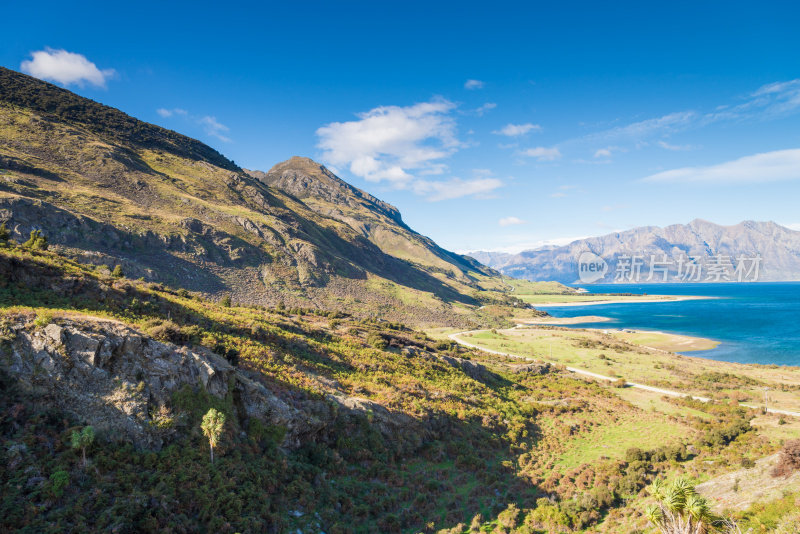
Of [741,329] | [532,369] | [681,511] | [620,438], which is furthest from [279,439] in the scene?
[741,329]

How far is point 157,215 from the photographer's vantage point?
270 feet

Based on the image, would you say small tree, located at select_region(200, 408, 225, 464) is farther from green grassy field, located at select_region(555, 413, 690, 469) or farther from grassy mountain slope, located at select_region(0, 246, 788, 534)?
green grassy field, located at select_region(555, 413, 690, 469)

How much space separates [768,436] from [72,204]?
11027 centimetres

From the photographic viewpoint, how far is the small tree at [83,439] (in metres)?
10.9

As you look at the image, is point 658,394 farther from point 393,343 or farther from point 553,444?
point 393,343

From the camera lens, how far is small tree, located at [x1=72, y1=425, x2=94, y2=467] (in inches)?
430

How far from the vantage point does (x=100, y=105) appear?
134125mm

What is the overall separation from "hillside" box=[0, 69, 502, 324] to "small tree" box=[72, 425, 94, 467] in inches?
2187

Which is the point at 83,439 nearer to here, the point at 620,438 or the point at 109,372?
the point at 109,372

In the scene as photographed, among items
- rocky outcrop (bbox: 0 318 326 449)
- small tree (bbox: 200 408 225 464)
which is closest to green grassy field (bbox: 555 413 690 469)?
small tree (bbox: 200 408 225 464)

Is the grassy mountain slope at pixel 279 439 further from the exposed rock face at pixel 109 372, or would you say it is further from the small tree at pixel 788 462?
the small tree at pixel 788 462

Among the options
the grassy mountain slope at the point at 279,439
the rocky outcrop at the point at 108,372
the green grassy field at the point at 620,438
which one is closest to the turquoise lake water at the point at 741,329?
the green grassy field at the point at 620,438

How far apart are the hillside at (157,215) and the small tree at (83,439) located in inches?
2187

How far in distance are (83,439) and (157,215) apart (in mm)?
88635
